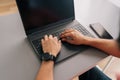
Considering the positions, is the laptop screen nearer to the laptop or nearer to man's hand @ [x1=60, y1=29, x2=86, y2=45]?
the laptop

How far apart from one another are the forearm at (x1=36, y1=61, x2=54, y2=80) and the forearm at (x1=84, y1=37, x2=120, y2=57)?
0.25 m

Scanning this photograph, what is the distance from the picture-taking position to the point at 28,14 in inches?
31.4

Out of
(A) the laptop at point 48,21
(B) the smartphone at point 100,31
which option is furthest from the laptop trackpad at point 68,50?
(B) the smartphone at point 100,31

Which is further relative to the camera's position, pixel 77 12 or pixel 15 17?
pixel 77 12

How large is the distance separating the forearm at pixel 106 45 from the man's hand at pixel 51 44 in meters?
0.16

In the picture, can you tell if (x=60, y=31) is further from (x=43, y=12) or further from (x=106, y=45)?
(x=106, y=45)

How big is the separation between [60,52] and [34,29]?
0.72 feet

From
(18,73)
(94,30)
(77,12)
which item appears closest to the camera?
(18,73)

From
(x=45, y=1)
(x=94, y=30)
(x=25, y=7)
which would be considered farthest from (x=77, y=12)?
(x=25, y=7)

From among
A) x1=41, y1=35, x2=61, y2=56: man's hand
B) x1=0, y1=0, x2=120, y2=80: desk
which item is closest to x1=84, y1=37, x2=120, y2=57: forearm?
x1=0, y1=0, x2=120, y2=80: desk

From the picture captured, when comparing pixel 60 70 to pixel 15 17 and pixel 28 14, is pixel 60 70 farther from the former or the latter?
pixel 15 17

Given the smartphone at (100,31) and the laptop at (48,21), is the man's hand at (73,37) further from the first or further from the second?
the smartphone at (100,31)

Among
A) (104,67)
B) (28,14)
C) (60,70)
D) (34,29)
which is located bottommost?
(104,67)

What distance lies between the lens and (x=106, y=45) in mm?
803
